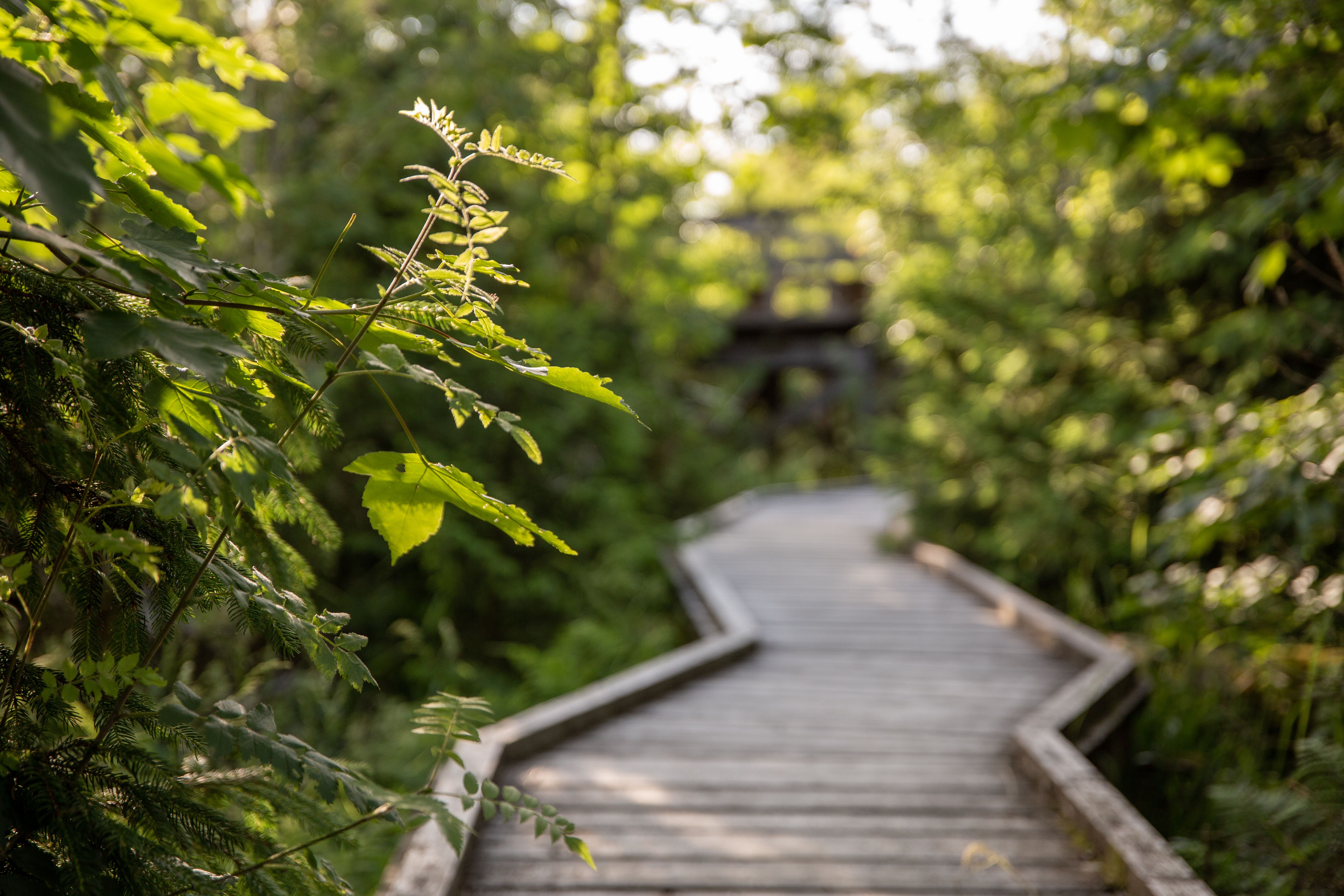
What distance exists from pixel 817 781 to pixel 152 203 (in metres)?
3.20

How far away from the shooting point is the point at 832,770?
3486 millimetres

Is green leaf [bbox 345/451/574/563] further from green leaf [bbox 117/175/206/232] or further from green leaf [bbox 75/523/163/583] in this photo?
green leaf [bbox 117/175/206/232]

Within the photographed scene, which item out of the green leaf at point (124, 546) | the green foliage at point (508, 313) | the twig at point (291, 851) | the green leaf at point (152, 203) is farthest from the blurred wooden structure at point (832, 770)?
the green leaf at point (152, 203)

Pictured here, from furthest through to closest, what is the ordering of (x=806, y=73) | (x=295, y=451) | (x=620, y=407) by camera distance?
1. (x=806, y=73)
2. (x=295, y=451)
3. (x=620, y=407)

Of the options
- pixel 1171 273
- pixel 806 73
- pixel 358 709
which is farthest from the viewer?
pixel 806 73

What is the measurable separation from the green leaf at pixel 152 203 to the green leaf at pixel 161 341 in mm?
206

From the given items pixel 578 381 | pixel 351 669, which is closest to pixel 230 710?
pixel 351 669

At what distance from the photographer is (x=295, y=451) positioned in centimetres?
128

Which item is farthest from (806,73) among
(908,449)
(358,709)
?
(358,709)

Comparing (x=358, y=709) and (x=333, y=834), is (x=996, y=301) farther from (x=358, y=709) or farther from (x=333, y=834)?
(x=333, y=834)

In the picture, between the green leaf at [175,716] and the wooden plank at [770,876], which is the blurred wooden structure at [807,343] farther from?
the green leaf at [175,716]

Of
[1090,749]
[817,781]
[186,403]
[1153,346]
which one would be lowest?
[186,403]

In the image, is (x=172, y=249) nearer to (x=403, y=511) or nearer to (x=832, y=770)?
(x=403, y=511)

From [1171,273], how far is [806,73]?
4599 mm
